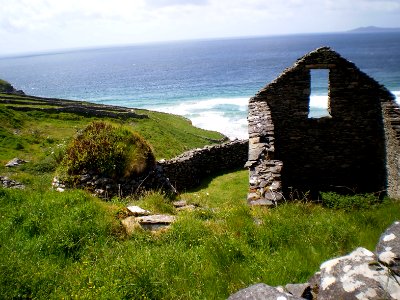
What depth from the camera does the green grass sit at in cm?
514

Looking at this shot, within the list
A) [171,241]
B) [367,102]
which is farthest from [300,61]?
[171,241]

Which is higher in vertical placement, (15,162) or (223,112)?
(15,162)

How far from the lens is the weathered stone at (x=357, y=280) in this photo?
3041 mm

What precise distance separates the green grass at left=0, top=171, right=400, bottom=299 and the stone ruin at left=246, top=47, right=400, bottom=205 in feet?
18.6

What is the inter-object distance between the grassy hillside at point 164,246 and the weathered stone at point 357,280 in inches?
61.7

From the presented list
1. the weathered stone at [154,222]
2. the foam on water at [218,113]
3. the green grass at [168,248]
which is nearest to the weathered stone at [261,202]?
the green grass at [168,248]

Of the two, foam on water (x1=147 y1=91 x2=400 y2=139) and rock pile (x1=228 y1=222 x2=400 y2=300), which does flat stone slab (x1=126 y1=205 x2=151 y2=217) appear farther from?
foam on water (x1=147 y1=91 x2=400 y2=139)

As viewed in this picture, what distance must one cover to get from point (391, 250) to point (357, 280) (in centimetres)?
51

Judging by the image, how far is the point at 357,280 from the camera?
10.4 ft

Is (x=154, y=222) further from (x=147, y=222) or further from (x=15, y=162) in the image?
(x=15, y=162)

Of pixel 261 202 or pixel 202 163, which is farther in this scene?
pixel 202 163

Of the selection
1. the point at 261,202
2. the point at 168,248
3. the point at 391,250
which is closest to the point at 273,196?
the point at 261,202

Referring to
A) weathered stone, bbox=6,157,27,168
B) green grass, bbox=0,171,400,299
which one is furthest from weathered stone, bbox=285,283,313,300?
weathered stone, bbox=6,157,27,168

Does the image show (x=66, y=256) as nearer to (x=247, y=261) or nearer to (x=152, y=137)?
(x=247, y=261)
